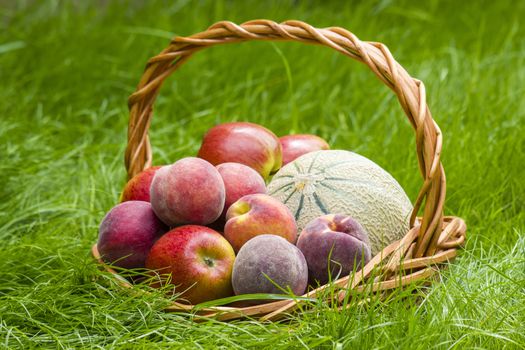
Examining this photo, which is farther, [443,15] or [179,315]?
[443,15]

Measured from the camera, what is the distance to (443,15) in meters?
5.45

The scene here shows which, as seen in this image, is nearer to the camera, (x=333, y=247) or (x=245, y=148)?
(x=333, y=247)

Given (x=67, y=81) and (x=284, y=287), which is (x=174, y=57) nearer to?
(x=284, y=287)

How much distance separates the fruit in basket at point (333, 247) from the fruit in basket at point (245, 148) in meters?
0.47

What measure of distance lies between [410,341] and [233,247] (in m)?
0.59

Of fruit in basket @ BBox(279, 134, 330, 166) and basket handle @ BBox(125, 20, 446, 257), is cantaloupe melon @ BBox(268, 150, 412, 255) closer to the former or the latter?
basket handle @ BBox(125, 20, 446, 257)

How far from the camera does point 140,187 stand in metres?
2.41

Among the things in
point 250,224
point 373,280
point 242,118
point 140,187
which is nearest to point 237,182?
point 250,224

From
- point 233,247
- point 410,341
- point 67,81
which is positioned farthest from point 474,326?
point 67,81

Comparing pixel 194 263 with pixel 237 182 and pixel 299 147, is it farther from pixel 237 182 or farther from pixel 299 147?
pixel 299 147

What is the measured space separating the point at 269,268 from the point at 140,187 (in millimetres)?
634

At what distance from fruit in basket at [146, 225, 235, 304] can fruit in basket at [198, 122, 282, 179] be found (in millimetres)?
474

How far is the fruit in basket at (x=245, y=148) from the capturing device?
254 cm

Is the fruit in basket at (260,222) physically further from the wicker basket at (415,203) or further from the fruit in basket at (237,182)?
the wicker basket at (415,203)
